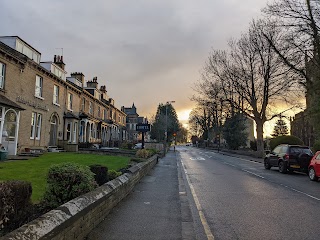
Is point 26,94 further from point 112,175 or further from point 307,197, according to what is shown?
point 307,197

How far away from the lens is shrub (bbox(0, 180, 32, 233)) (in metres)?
4.63

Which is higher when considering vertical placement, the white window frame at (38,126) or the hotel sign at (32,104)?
the hotel sign at (32,104)

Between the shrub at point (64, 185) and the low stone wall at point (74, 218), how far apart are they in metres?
0.32

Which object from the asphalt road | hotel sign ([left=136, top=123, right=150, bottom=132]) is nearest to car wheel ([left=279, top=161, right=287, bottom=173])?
the asphalt road

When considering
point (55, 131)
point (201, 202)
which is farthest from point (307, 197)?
point (55, 131)

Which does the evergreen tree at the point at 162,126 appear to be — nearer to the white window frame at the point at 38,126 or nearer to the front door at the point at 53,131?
the front door at the point at 53,131

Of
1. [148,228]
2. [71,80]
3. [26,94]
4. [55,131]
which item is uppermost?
[71,80]

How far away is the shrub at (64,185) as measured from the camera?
6273 millimetres

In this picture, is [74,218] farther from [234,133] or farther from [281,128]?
[281,128]

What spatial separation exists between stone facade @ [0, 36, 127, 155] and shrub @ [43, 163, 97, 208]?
13.0 m

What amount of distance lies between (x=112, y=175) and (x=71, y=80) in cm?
2770

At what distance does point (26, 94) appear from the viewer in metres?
22.1

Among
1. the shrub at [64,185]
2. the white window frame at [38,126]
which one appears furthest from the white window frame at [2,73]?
the shrub at [64,185]

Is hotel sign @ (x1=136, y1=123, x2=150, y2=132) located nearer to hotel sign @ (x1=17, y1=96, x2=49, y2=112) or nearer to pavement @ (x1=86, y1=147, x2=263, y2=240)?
hotel sign @ (x1=17, y1=96, x2=49, y2=112)
